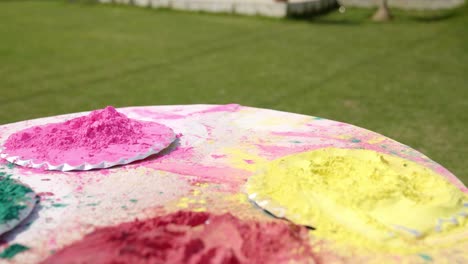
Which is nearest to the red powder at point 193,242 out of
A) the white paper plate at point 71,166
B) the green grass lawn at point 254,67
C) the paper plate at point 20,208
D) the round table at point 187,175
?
the round table at point 187,175

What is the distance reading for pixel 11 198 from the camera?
4.64 ft

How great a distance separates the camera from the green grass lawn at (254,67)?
3.88 meters

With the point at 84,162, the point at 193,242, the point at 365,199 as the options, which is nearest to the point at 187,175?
the point at 84,162

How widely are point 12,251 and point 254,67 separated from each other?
408 centimetres

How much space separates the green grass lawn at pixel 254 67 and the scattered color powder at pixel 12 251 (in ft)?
7.54

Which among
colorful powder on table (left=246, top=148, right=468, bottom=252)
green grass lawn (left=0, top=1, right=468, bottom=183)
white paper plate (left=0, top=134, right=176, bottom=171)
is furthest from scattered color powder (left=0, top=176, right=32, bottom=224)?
green grass lawn (left=0, top=1, right=468, bottom=183)

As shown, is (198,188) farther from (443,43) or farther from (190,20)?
(190,20)

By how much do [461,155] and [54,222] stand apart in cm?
252

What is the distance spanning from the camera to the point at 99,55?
5.56m

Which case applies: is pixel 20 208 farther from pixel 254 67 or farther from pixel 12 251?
pixel 254 67

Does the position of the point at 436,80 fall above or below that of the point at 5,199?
below

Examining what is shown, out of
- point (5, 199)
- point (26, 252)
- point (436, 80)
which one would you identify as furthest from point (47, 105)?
point (436, 80)

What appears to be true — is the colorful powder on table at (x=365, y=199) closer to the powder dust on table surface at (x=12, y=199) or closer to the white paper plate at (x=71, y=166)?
the white paper plate at (x=71, y=166)

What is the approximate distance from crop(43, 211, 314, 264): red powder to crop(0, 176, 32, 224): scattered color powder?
8.3 inches
